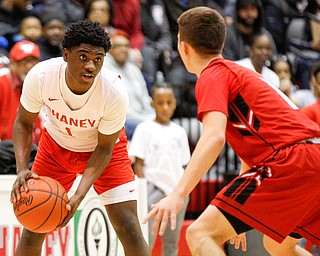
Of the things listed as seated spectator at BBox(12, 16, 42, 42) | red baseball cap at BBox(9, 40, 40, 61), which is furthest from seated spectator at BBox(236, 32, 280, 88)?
red baseball cap at BBox(9, 40, 40, 61)

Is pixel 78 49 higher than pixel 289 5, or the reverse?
pixel 78 49

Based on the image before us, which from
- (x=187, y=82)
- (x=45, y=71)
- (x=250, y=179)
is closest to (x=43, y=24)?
(x=187, y=82)

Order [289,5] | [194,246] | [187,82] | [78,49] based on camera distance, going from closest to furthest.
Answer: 1. [194,246]
2. [78,49]
3. [187,82]
4. [289,5]

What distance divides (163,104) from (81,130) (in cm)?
309

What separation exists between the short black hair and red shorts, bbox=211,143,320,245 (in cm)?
122

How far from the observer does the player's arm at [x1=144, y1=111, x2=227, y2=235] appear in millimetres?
4020

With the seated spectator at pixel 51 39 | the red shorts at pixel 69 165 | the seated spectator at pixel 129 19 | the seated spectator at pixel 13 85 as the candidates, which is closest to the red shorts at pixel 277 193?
the red shorts at pixel 69 165

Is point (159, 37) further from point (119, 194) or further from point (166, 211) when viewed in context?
point (166, 211)

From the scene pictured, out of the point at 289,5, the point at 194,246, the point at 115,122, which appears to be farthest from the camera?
the point at 289,5

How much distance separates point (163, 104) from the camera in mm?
8203

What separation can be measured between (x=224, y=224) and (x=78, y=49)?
1.41m

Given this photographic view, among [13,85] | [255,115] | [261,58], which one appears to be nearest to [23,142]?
[255,115]

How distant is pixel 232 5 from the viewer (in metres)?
11.2

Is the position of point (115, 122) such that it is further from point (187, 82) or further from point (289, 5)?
point (289, 5)
